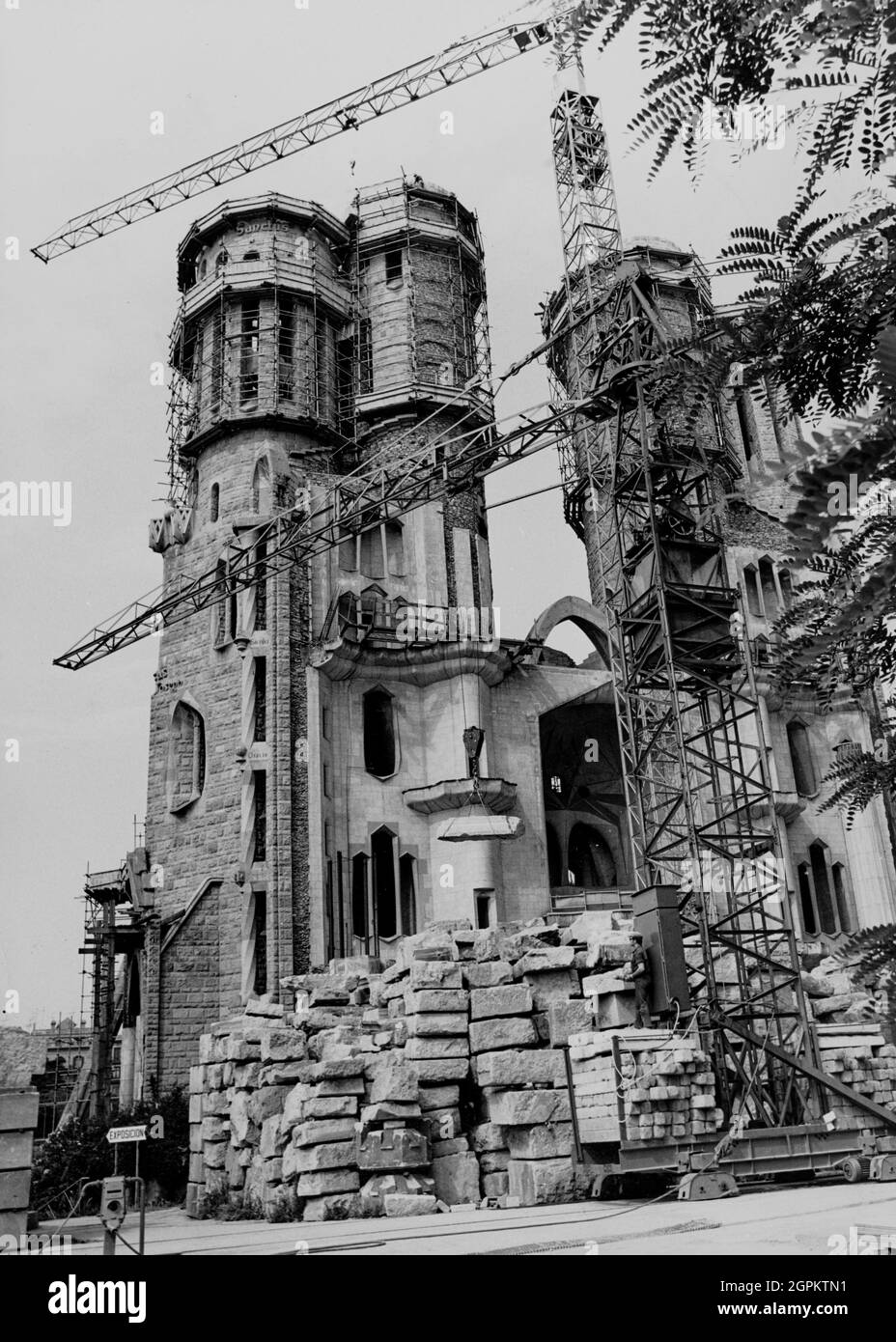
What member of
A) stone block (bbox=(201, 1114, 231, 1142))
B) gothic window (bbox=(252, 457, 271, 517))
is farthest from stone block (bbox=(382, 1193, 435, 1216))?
gothic window (bbox=(252, 457, 271, 517))

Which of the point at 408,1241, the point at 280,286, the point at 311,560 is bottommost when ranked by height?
the point at 408,1241

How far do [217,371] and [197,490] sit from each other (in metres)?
4.25

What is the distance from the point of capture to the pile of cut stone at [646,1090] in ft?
58.1

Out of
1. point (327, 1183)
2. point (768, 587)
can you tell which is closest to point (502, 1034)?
point (327, 1183)

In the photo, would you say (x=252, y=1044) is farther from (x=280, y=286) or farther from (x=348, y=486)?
(x=280, y=286)

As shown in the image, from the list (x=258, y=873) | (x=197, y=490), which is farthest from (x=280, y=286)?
(x=258, y=873)

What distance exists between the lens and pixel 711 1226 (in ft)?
40.5

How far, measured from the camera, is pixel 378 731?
138 feet

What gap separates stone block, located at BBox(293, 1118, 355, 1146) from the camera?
19094 mm

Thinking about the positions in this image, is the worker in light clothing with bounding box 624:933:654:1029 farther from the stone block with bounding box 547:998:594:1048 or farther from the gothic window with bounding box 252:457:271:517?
the gothic window with bounding box 252:457:271:517

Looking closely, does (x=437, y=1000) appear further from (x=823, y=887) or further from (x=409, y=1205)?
(x=823, y=887)

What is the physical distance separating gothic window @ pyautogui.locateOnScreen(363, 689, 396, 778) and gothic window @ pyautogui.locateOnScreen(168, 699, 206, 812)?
5.25 m

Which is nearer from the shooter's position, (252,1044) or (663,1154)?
(663,1154)

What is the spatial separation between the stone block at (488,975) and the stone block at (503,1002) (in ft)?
1.54
